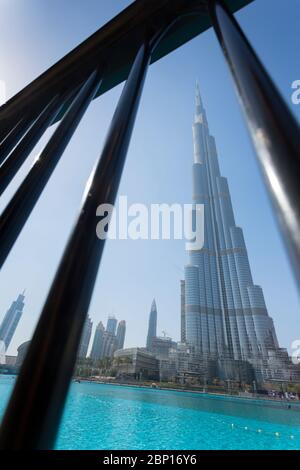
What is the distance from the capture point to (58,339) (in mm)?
212

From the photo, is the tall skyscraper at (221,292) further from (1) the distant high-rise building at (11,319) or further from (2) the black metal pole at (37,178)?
(1) the distant high-rise building at (11,319)

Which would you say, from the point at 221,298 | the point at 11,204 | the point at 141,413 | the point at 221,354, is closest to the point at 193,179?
the point at 221,298

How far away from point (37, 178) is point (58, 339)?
444 mm

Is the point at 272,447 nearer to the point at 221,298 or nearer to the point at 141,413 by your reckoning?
the point at 141,413

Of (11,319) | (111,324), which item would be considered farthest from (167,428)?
(11,319)

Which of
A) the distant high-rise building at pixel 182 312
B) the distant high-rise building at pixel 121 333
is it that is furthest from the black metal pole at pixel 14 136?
the distant high-rise building at pixel 121 333

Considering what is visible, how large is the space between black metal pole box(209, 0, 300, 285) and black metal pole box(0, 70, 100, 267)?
43 centimetres

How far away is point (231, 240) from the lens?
28844mm

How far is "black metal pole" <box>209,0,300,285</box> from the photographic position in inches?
7.1

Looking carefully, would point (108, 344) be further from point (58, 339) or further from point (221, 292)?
point (58, 339)

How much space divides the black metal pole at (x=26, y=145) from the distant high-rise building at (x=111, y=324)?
33.9 metres

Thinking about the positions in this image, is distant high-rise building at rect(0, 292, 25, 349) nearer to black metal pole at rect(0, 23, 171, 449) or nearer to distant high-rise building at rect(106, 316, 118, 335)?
distant high-rise building at rect(106, 316, 118, 335)

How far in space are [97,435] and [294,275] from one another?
383 inches

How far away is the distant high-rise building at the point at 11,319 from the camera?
3011cm
